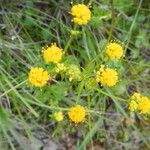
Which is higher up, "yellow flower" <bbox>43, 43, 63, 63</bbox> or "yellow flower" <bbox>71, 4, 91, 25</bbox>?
"yellow flower" <bbox>71, 4, 91, 25</bbox>

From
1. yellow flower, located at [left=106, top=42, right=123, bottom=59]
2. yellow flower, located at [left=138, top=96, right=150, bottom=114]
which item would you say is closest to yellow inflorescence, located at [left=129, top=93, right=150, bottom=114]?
yellow flower, located at [left=138, top=96, right=150, bottom=114]

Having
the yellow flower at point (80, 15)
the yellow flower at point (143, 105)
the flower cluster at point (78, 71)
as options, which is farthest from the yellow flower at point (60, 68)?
the yellow flower at point (143, 105)

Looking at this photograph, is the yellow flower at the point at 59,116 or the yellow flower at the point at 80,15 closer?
the yellow flower at the point at 80,15

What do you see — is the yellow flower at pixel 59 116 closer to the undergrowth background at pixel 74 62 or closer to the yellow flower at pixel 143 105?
the undergrowth background at pixel 74 62

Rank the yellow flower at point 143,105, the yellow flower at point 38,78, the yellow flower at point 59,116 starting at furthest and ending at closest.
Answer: the yellow flower at point 59,116, the yellow flower at point 143,105, the yellow flower at point 38,78

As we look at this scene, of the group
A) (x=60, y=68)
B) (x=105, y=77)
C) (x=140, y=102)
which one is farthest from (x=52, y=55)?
(x=140, y=102)

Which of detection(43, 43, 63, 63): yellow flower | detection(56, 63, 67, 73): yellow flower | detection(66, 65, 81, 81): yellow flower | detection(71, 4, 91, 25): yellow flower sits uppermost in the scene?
detection(71, 4, 91, 25): yellow flower

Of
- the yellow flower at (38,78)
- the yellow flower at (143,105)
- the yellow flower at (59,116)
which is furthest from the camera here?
the yellow flower at (59,116)

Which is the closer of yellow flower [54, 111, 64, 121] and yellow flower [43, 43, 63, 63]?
yellow flower [43, 43, 63, 63]

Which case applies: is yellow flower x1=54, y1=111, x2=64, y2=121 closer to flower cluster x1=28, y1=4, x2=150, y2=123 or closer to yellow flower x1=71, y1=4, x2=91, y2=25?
flower cluster x1=28, y1=4, x2=150, y2=123

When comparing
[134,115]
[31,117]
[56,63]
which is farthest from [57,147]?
[56,63]
